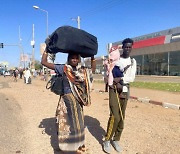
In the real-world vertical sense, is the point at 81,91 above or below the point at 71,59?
below

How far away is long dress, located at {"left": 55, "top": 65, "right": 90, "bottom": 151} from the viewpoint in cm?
456

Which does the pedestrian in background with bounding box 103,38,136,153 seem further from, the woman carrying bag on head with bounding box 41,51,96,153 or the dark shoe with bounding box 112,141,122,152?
the woman carrying bag on head with bounding box 41,51,96,153

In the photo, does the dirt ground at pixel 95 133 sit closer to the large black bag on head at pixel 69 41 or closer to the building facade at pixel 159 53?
the large black bag on head at pixel 69 41

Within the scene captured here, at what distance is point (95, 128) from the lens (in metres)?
7.10

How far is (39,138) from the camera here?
20.5 ft

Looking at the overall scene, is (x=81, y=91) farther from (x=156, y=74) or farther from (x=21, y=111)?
(x=156, y=74)

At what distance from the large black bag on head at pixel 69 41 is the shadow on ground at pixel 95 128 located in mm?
2057

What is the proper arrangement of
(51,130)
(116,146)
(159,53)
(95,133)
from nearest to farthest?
(116,146), (95,133), (51,130), (159,53)

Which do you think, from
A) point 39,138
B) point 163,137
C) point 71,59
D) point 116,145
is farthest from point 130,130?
point 71,59

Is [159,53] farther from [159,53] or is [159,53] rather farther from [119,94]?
[119,94]

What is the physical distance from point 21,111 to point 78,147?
575cm

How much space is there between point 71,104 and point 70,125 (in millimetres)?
299

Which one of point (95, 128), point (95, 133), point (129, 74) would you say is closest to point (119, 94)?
point (129, 74)

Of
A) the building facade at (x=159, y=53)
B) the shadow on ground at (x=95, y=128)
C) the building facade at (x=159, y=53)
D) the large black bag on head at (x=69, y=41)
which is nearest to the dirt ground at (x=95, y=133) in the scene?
the shadow on ground at (x=95, y=128)
